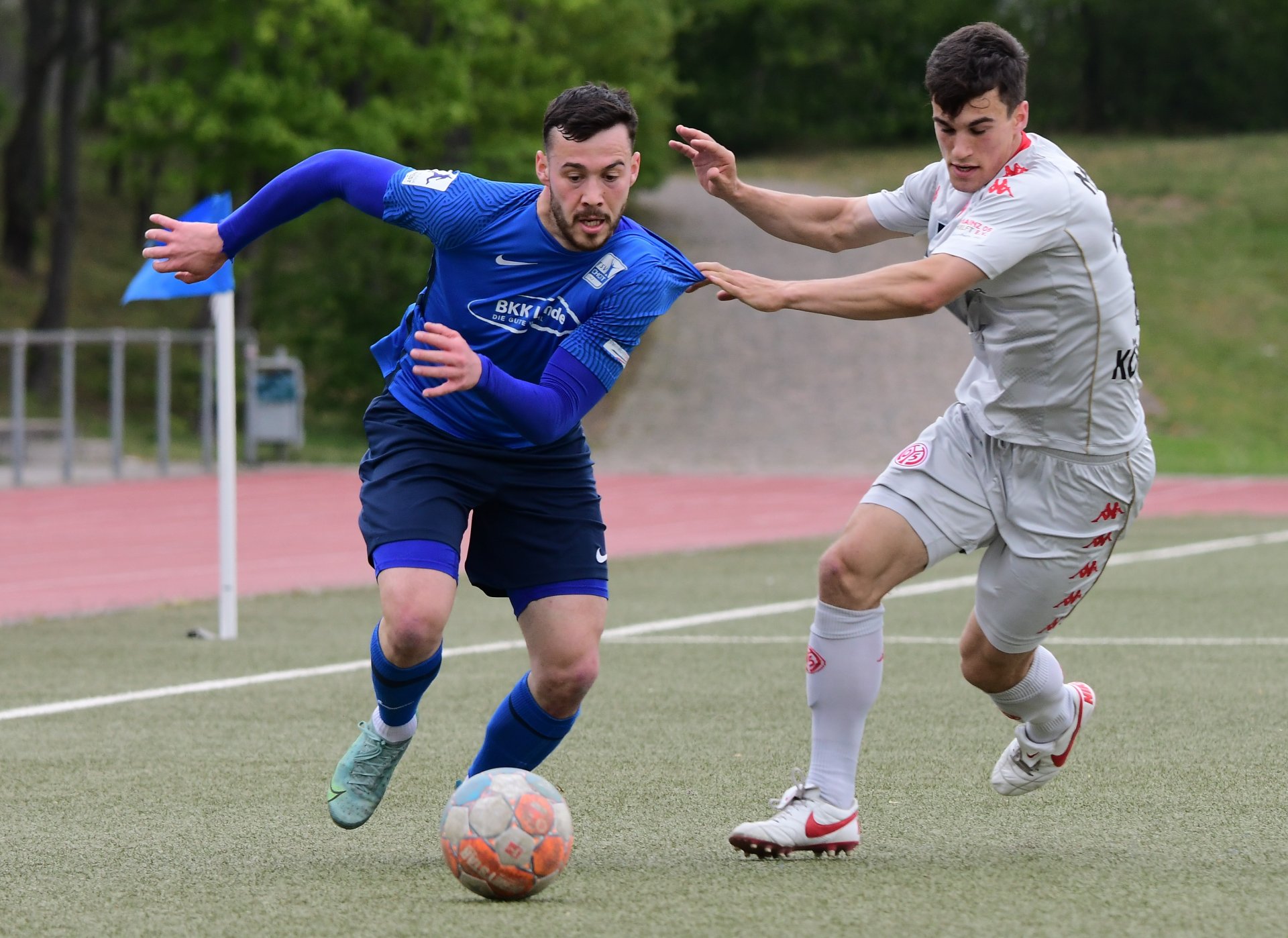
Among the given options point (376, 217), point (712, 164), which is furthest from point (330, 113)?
point (376, 217)

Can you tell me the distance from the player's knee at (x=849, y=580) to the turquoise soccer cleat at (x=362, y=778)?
1.28 metres

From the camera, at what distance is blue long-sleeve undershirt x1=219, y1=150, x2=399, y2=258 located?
16.8 ft

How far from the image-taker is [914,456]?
16.8ft

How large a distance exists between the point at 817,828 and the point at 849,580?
67cm

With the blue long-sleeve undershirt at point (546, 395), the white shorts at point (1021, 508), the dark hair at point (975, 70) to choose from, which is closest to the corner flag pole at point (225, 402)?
the blue long-sleeve undershirt at point (546, 395)

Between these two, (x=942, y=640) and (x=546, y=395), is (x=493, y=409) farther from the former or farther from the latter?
(x=942, y=640)

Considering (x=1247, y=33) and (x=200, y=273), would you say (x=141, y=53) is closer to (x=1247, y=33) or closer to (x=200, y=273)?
(x=200, y=273)

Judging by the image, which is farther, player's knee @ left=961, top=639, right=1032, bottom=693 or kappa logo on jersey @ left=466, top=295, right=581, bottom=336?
player's knee @ left=961, top=639, right=1032, bottom=693

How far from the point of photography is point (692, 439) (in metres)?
28.8

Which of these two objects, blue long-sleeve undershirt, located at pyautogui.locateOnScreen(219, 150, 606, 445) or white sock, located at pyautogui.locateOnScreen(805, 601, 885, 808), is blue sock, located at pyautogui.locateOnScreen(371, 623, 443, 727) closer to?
blue long-sleeve undershirt, located at pyautogui.locateOnScreen(219, 150, 606, 445)

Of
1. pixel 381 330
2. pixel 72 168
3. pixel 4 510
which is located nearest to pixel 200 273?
pixel 4 510

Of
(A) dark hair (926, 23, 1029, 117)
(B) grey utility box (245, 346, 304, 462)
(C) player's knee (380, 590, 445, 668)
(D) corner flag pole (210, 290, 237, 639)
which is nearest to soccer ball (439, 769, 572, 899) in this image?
(C) player's knee (380, 590, 445, 668)

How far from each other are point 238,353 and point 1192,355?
16.4m

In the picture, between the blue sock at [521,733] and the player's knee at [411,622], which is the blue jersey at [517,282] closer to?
the player's knee at [411,622]
